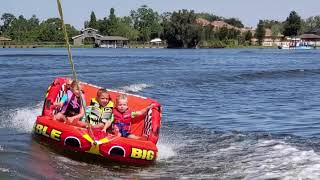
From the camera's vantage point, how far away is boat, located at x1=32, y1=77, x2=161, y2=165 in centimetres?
891

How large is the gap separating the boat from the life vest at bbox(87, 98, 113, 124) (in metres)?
0.36

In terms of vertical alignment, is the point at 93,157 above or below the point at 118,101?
below

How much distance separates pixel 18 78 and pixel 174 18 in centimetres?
8808

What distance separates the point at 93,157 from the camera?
9312 mm

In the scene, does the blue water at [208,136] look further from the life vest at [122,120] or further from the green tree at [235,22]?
the green tree at [235,22]

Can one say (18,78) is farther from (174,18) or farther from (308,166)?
(174,18)

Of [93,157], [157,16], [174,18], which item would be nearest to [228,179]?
[93,157]

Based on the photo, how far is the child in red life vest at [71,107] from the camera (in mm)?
10448

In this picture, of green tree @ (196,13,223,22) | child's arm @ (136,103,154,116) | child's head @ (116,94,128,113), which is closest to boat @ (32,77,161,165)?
child's arm @ (136,103,154,116)

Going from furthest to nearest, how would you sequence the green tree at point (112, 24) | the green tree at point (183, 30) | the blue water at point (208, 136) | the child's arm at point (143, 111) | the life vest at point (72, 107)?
the green tree at point (112, 24), the green tree at point (183, 30), the life vest at point (72, 107), the child's arm at point (143, 111), the blue water at point (208, 136)

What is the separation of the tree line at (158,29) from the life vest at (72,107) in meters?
101

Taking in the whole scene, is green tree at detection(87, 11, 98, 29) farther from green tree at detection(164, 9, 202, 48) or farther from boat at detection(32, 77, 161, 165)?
boat at detection(32, 77, 161, 165)

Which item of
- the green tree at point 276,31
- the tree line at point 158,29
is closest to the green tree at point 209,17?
the tree line at point 158,29

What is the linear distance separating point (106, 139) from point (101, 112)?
108 cm
